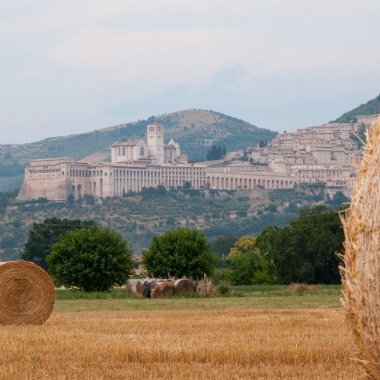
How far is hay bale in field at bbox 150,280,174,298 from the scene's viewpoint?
43.7 meters

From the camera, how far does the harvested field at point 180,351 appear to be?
47.7ft

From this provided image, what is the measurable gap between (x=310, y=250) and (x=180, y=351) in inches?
1962

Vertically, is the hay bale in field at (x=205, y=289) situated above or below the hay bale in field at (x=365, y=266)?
below

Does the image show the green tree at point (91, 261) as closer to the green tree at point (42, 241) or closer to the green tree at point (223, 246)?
the green tree at point (42, 241)

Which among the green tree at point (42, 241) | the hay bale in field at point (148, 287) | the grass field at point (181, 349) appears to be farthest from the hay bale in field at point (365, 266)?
the green tree at point (42, 241)

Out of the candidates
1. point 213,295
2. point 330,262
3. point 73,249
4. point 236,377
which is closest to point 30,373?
point 236,377

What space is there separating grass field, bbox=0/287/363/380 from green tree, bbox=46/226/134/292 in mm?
25866

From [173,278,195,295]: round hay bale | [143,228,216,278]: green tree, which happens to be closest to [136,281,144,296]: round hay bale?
[173,278,195,295]: round hay bale

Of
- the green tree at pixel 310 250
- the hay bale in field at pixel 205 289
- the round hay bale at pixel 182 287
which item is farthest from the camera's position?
the green tree at pixel 310 250

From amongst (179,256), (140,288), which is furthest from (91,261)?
(140,288)

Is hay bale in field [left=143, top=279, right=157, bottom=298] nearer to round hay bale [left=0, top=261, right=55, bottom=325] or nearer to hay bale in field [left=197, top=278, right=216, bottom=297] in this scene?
hay bale in field [left=197, top=278, right=216, bottom=297]

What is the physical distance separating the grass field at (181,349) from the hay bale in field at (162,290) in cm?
1851

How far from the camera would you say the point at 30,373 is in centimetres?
1444

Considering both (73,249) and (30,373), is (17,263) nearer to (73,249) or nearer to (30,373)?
(30,373)
